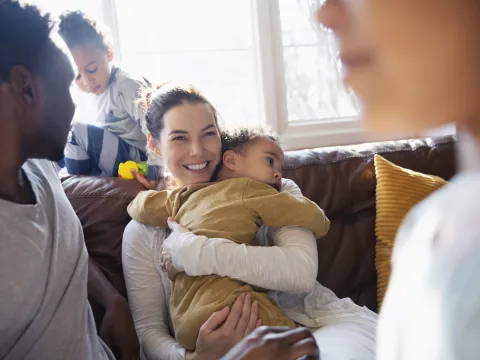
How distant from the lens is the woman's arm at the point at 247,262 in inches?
45.7

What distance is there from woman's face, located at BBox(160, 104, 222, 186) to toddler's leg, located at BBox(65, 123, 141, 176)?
0.47 metres

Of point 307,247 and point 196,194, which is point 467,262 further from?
point 196,194

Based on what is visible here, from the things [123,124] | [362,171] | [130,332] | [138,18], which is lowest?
[130,332]

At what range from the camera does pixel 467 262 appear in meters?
0.32

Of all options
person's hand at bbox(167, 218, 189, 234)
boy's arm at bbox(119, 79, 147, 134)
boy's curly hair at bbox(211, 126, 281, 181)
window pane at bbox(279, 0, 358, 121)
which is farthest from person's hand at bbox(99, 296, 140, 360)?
window pane at bbox(279, 0, 358, 121)

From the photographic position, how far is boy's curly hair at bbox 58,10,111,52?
2.04 metres

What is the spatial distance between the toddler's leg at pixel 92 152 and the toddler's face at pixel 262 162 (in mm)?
616

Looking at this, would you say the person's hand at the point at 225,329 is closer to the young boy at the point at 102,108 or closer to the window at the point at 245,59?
the young boy at the point at 102,108

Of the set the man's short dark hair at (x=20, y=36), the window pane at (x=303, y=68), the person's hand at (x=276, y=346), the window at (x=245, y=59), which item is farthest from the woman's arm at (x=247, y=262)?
the window pane at (x=303, y=68)

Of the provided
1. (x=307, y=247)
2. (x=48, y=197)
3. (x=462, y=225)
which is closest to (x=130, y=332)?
(x=48, y=197)

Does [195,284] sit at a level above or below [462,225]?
below

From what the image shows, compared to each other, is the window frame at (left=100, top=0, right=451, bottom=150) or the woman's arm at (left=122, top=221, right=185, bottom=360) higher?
the window frame at (left=100, top=0, right=451, bottom=150)

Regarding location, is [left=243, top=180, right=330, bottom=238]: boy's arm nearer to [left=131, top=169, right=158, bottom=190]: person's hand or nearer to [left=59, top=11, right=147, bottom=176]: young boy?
[left=131, top=169, right=158, bottom=190]: person's hand

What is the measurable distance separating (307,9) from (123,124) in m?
1.16
